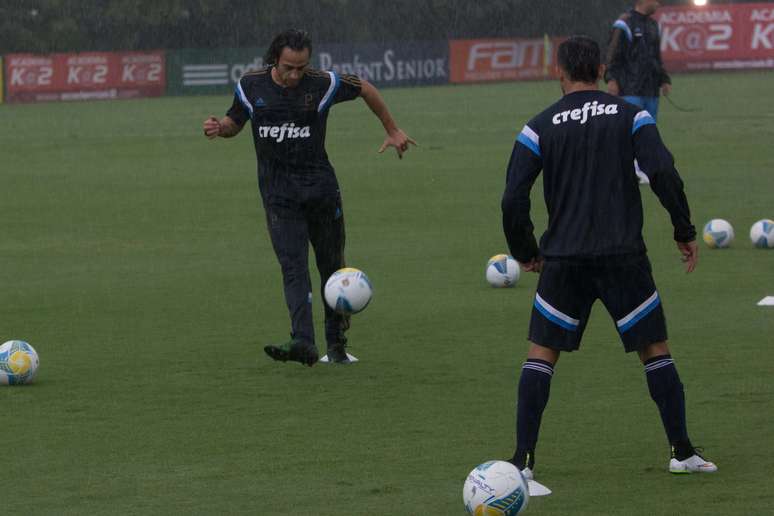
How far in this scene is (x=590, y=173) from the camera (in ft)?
23.0

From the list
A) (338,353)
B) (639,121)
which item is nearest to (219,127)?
(338,353)

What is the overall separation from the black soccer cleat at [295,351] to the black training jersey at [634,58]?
11.2 metres

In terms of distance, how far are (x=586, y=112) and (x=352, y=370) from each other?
12.1 feet

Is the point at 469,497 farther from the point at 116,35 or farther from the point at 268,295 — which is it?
the point at 116,35

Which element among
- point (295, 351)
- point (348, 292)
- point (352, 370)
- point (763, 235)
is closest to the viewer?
point (295, 351)

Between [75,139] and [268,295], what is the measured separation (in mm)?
20836

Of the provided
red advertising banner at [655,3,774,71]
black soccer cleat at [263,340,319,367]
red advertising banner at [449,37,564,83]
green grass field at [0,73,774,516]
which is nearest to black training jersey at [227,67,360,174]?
black soccer cleat at [263,340,319,367]

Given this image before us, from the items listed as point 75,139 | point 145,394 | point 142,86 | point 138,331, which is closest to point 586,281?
point 145,394

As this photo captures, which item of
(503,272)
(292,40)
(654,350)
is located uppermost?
(292,40)

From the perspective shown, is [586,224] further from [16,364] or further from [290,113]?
[16,364]

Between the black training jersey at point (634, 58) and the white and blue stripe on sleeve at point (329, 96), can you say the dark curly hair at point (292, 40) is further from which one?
the black training jersey at point (634, 58)

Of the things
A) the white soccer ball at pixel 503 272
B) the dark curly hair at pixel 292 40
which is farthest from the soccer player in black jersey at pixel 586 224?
the white soccer ball at pixel 503 272

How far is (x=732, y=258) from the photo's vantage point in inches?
581

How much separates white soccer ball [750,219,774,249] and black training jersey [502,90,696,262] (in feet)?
27.6
